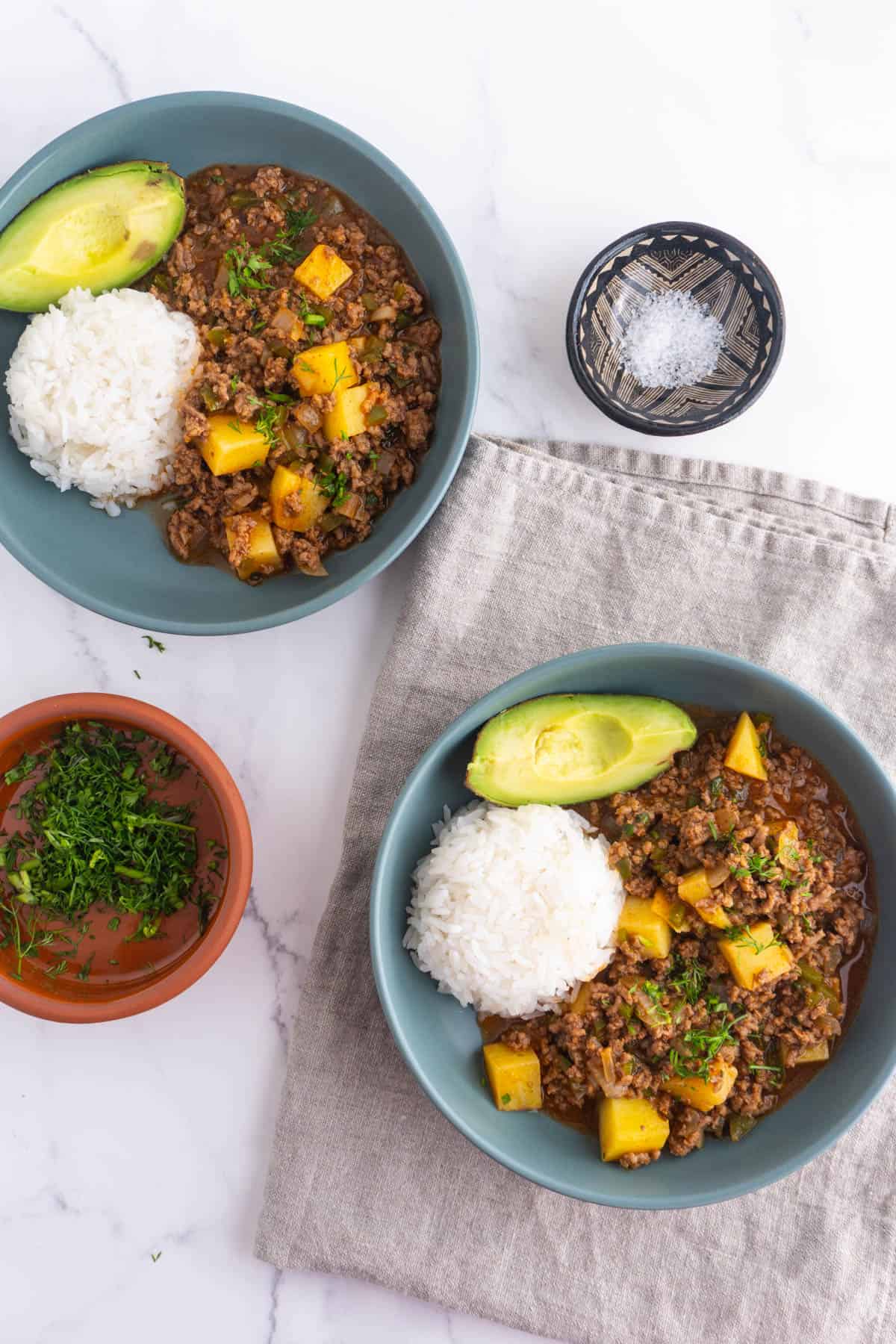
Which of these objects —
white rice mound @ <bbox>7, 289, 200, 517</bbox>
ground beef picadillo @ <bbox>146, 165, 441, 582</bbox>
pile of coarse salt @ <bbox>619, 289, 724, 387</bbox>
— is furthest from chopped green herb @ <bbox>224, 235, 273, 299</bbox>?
pile of coarse salt @ <bbox>619, 289, 724, 387</bbox>

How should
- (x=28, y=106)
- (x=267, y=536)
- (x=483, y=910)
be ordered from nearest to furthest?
1. (x=483, y=910)
2. (x=267, y=536)
3. (x=28, y=106)

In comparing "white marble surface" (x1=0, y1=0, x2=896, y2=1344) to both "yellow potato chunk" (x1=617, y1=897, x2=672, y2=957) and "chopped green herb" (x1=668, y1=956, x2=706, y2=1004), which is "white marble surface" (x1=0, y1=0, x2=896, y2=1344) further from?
"chopped green herb" (x1=668, y1=956, x2=706, y2=1004)

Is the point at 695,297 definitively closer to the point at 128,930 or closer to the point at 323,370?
the point at 323,370

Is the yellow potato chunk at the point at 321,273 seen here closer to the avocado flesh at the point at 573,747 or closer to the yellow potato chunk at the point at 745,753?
the avocado flesh at the point at 573,747

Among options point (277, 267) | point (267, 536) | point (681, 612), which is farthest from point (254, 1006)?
point (277, 267)

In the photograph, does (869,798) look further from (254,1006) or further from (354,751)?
(254,1006)

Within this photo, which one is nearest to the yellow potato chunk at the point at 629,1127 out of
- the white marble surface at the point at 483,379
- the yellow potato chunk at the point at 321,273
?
the white marble surface at the point at 483,379
